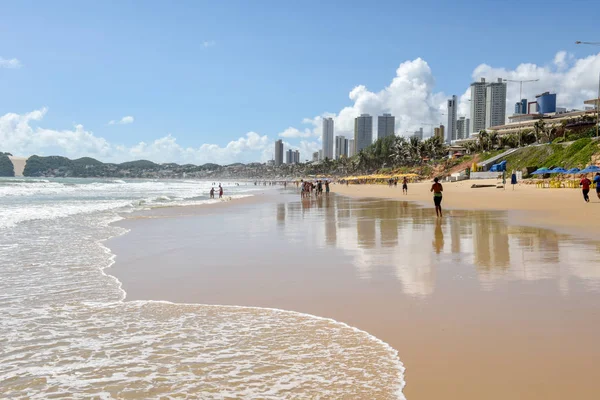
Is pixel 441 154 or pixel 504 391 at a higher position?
pixel 441 154

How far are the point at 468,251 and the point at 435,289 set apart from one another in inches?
143

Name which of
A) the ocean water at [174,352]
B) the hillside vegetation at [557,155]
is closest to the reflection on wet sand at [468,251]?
the ocean water at [174,352]

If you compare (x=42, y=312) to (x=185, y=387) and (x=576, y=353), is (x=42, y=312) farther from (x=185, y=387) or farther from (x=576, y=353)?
(x=576, y=353)

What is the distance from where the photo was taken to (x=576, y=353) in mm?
4059

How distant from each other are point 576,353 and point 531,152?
244ft

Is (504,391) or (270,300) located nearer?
(504,391)

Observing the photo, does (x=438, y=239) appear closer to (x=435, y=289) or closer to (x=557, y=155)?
(x=435, y=289)

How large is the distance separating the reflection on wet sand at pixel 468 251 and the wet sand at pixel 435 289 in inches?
1.2

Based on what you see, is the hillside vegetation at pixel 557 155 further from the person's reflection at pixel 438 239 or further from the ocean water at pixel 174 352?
the ocean water at pixel 174 352

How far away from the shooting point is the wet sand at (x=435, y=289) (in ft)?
12.5

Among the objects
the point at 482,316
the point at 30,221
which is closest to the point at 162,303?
the point at 482,316

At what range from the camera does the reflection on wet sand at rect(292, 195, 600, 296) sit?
7.27m

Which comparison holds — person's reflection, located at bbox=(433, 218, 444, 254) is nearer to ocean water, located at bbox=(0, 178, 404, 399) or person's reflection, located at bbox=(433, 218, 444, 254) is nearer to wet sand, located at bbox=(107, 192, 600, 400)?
wet sand, located at bbox=(107, 192, 600, 400)

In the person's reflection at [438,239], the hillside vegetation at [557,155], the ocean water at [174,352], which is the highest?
the hillside vegetation at [557,155]
